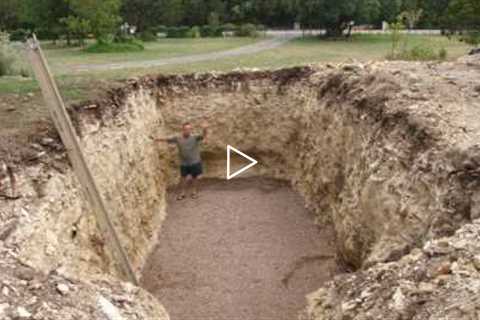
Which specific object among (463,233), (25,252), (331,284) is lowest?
(331,284)

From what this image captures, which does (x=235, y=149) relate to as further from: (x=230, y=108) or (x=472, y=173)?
(x=472, y=173)

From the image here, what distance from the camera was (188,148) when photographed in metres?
13.6

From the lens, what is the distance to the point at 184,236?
12508 millimetres

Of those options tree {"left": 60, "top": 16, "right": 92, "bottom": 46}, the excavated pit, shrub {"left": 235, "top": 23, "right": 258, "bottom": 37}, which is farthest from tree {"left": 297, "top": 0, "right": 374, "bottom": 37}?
the excavated pit

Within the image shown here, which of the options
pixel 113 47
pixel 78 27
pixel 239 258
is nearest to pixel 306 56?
pixel 113 47

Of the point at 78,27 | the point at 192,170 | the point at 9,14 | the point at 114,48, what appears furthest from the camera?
the point at 9,14

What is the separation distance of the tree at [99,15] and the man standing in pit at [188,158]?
22496mm

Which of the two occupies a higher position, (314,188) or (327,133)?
(327,133)

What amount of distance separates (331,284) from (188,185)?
30.3ft

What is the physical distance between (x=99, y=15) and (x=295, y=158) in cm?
2490

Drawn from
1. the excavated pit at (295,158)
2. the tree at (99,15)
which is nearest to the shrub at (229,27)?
the tree at (99,15)

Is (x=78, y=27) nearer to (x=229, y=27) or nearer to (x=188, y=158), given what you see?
(x=229, y=27)

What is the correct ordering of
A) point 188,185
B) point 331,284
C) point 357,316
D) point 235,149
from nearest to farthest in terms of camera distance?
point 357,316 < point 331,284 < point 188,185 < point 235,149

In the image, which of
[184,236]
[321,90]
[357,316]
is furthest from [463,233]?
[321,90]
